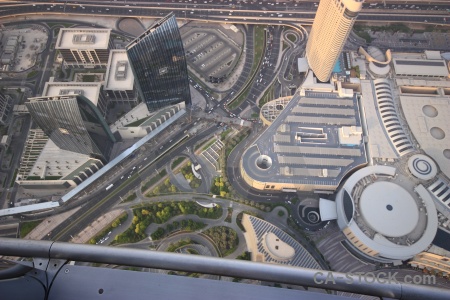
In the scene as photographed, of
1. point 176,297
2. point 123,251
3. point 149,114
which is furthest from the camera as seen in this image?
point 149,114

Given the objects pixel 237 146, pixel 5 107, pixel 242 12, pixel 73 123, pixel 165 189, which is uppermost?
pixel 242 12

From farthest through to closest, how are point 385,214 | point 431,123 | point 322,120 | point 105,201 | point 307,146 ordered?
point 322,120
point 431,123
point 307,146
point 105,201
point 385,214

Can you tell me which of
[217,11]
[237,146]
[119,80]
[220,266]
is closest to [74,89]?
[119,80]

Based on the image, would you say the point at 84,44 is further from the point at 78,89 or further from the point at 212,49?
the point at 212,49

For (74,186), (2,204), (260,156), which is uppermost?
(260,156)

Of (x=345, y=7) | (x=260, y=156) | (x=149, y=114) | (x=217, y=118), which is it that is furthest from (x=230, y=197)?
(x=345, y=7)

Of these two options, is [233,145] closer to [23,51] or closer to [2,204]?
[2,204]
